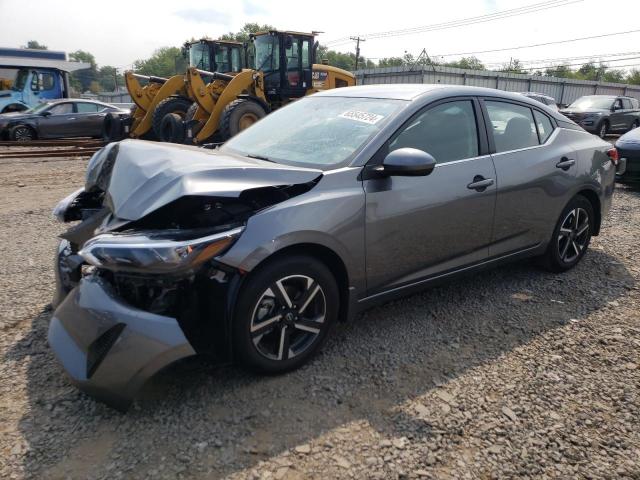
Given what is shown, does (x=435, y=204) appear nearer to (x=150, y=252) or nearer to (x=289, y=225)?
(x=289, y=225)

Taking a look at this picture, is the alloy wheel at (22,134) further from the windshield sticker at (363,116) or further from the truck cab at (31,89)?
the windshield sticker at (363,116)

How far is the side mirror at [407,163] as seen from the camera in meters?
2.91

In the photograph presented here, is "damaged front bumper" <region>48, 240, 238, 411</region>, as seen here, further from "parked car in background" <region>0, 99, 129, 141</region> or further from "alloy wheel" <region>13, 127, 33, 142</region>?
"alloy wheel" <region>13, 127, 33, 142</region>

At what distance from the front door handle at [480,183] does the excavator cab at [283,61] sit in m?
10.5

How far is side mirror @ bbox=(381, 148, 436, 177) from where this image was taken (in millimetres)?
2906

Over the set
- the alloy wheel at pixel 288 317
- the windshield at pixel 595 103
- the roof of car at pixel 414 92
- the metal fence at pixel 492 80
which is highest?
the metal fence at pixel 492 80

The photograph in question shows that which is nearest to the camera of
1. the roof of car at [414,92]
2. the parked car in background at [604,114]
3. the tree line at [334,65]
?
the roof of car at [414,92]

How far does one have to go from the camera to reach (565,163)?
4238 millimetres

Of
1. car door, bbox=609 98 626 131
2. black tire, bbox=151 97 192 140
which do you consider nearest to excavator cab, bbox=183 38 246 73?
black tire, bbox=151 97 192 140

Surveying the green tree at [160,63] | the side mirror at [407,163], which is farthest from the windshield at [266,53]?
the green tree at [160,63]

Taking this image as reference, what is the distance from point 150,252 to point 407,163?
149 cm

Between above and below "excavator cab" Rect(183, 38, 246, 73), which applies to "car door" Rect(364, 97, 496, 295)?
below

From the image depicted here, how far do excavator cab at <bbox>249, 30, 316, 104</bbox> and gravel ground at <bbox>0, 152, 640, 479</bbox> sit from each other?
1041 cm

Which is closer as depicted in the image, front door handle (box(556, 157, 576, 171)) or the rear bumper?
the rear bumper
